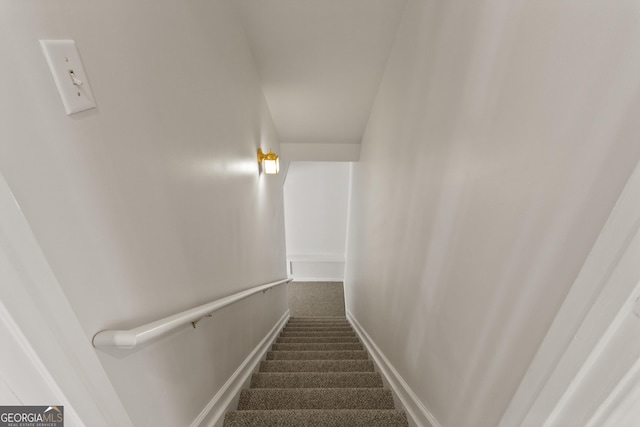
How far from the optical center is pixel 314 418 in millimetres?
1301

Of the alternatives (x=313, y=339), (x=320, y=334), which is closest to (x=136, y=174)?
(x=313, y=339)

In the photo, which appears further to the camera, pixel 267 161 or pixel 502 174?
pixel 267 161

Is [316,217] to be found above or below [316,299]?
above

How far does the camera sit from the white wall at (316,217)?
19.1 ft

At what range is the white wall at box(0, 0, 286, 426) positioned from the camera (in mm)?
498

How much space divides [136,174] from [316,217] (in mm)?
5685

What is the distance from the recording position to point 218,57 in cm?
144

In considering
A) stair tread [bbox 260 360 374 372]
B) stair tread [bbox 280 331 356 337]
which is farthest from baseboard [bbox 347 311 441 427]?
stair tread [bbox 280 331 356 337]

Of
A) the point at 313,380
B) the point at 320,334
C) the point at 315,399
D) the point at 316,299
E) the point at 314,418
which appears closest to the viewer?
the point at 314,418

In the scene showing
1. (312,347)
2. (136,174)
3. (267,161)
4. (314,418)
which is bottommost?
(312,347)

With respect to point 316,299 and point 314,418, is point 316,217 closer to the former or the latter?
point 316,299

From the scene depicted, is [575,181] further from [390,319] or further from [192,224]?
[390,319]

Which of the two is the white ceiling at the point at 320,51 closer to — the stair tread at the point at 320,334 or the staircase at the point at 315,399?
the staircase at the point at 315,399

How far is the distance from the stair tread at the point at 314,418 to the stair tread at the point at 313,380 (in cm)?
46
